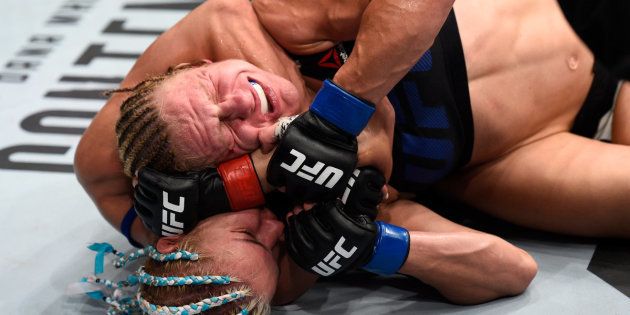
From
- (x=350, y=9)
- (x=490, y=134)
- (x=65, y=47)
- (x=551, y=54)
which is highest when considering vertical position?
(x=350, y=9)

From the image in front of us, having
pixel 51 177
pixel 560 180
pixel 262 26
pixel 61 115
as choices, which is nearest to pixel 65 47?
pixel 61 115

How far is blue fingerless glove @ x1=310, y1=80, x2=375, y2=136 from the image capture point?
1.46 metres

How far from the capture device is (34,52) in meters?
2.78

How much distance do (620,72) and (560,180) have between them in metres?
0.33

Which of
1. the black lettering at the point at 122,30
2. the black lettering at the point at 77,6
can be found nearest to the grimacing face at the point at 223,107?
the black lettering at the point at 122,30

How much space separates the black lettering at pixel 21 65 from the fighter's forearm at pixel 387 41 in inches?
61.2

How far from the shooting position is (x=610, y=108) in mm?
2018

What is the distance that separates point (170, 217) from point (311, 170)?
0.92 ft

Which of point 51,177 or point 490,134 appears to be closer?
point 490,134

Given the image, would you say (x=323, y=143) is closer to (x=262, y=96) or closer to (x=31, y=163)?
(x=262, y=96)

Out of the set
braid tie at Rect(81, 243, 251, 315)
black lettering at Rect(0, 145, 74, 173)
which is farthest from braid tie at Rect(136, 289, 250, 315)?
black lettering at Rect(0, 145, 74, 173)

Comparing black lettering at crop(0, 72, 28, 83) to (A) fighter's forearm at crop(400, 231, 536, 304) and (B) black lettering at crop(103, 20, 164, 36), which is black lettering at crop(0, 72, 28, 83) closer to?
(B) black lettering at crop(103, 20, 164, 36)

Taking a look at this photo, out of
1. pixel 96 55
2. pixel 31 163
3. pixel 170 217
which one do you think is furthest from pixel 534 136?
pixel 96 55

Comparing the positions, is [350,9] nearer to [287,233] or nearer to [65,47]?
[287,233]
